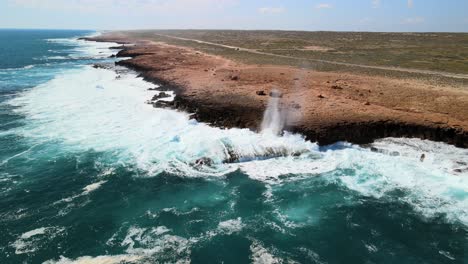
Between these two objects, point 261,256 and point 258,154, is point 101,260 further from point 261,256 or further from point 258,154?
point 258,154

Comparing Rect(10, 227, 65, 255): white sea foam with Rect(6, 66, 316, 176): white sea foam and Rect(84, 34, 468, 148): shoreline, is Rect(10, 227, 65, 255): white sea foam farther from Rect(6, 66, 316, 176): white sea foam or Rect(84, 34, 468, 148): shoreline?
Rect(84, 34, 468, 148): shoreline

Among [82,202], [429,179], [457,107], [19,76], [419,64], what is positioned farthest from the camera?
[19,76]

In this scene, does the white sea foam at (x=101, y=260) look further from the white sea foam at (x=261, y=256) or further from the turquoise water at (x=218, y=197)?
the white sea foam at (x=261, y=256)

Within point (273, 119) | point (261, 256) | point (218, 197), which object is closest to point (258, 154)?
point (273, 119)

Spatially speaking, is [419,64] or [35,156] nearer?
[35,156]

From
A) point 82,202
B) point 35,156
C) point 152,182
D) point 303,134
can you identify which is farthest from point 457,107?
point 35,156

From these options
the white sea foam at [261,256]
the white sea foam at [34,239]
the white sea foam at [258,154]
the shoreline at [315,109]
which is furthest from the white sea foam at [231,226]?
the shoreline at [315,109]

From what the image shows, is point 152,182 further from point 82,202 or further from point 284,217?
point 284,217
